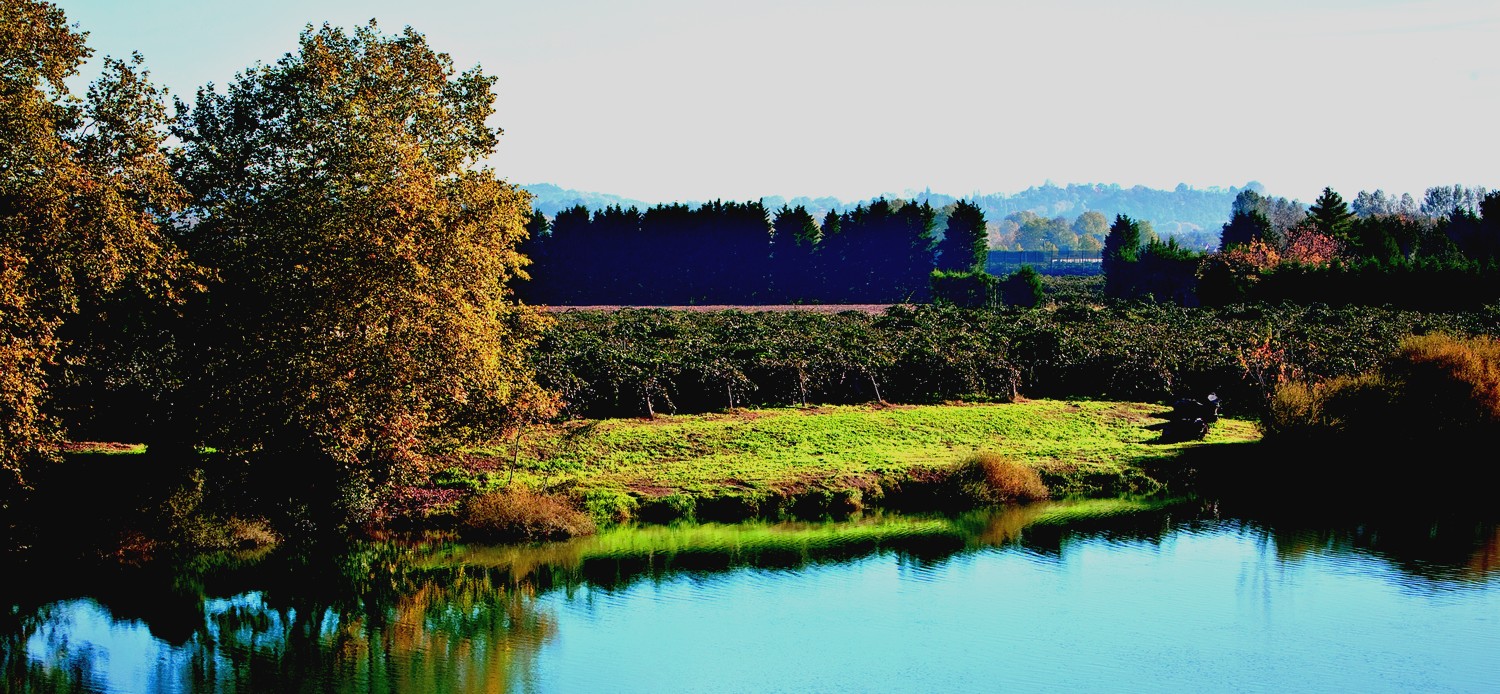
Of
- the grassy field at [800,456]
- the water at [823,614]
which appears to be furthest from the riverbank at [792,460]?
the water at [823,614]

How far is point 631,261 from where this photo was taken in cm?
11531

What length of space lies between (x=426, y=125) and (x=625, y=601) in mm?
12845

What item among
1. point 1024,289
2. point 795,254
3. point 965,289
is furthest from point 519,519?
point 795,254

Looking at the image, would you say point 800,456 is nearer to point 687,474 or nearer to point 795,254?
point 687,474

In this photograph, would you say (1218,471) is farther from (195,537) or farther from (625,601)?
(195,537)

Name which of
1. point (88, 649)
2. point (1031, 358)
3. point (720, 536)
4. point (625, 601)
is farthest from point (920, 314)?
point (88, 649)

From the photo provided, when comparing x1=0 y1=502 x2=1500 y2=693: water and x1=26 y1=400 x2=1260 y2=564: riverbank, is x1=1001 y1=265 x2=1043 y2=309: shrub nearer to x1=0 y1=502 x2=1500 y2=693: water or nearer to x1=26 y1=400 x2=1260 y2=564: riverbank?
x1=26 y1=400 x2=1260 y2=564: riverbank

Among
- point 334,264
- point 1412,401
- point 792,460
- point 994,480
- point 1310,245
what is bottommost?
point 994,480

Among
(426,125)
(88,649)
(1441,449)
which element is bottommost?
(88,649)

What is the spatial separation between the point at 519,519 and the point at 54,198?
42.9 ft

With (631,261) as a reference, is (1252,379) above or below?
below

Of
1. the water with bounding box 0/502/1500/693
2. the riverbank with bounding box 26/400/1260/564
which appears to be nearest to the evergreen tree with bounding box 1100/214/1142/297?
the riverbank with bounding box 26/400/1260/564

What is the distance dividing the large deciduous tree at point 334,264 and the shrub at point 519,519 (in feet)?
7.58

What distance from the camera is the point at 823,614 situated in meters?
28.2
